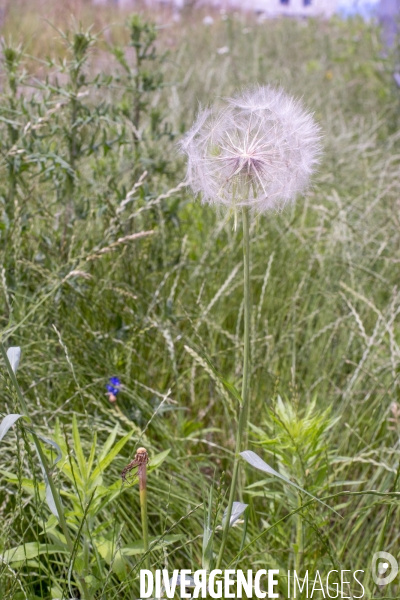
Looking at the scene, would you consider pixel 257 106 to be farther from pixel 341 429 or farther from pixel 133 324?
pixel 341 429

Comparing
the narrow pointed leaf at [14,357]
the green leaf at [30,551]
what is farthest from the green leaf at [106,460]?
the narrow pointed leaf at [14,357]

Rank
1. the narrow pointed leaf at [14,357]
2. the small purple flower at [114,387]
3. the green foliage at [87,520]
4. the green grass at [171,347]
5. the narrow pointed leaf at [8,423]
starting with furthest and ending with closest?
the small purple flower at [114,387], the green grass at [171,347], the green foliage at [87,520], the narrow pointed leaf at [14,357], the narrow pointed leaf at [8,423]

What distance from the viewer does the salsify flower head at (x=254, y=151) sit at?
3.16 feet

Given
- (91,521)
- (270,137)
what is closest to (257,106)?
(270,137)

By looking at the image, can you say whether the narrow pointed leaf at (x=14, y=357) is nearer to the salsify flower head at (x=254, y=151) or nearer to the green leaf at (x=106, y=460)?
the green leaf at (x=106, y=460)

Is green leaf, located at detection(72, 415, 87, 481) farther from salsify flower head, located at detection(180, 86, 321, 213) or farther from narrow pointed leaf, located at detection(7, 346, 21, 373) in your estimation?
salsify flower head, located at detection(180, 86, 321, 213)

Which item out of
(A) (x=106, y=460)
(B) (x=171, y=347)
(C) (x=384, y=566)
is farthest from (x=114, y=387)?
(C) (x=384, y=566)

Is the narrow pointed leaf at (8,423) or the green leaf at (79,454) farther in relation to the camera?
the green leaf at (79,454)

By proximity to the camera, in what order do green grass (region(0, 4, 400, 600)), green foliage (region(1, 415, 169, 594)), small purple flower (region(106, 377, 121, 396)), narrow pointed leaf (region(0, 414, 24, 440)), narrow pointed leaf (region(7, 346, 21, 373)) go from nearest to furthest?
narrow pointed leaf (region(0, 414, 24, 440)), narrow pointed leaf (region(7, 346, 21, 373)), green foliage (region(1, 415, 169, 594)), green grass (region(0, 4, 400, 600)), small purple flower (region(106, 377, 121, 396))

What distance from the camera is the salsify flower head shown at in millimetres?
963

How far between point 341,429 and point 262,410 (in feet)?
0.76

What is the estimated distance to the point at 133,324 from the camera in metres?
1.72

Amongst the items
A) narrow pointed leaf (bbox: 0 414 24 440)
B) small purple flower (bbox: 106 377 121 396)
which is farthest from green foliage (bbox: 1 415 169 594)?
small purple flower (bbox: 106 377 121 396)

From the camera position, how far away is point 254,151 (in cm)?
96
